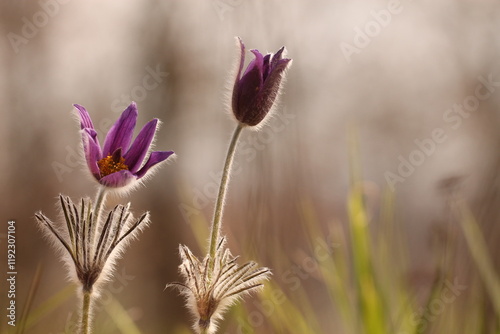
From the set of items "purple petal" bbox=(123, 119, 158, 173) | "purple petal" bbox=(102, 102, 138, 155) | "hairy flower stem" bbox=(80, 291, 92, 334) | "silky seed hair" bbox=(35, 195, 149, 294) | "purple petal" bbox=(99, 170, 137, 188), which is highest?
"purple petal" bbox=(102, 102, 138, 155)

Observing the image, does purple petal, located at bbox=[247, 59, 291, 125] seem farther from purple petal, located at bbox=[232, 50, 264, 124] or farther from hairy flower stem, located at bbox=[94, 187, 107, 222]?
hairy flower stem, located at bbox=[94, 187, 107, 222]

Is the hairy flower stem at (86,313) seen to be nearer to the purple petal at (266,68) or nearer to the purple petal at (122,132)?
the purple petal at (122,132)

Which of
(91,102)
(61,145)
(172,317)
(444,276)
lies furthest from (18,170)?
(444,276)

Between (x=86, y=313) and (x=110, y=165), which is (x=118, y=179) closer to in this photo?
(x=110, y=165)

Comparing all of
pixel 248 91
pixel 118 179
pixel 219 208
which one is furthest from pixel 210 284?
pixel 248 91

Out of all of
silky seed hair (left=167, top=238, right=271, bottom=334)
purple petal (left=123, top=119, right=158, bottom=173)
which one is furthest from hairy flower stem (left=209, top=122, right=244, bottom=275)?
purple petal (left=123, top=119, right=158, bottom=173)

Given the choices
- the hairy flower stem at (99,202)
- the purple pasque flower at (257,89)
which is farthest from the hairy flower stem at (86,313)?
the purple pasque flower at (257,89)
